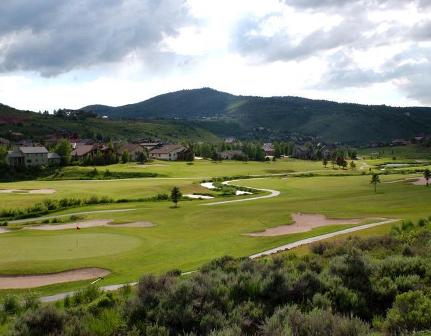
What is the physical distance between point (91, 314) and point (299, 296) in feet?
22.0

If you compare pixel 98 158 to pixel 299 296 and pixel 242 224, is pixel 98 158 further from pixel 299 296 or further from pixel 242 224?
pixel 299 296

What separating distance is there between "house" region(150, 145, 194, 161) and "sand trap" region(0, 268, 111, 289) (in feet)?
465

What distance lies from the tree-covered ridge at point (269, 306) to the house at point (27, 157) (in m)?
123

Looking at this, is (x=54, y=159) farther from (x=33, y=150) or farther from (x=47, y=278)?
(x=47, y=278)

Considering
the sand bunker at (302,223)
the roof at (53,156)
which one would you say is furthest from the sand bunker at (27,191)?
the roof at (53,156)

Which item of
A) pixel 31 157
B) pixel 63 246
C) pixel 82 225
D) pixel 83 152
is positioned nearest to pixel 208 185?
pixel 82 225

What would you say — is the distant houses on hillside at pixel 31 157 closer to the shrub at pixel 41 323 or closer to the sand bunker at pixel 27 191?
the sand bunker at pixel 27 191

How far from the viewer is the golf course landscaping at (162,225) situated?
32500mm

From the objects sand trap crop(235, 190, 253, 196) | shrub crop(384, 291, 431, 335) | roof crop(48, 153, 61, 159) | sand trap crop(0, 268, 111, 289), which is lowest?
sand trap crop(235, 190, 253, 196)

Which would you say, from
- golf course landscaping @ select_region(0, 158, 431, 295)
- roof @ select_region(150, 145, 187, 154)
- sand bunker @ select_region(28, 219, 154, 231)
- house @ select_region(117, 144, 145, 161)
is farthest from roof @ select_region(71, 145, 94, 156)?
sand bunker @ select_region(28, 219, 154, 231)

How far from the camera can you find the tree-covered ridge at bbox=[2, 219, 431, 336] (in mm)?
11784

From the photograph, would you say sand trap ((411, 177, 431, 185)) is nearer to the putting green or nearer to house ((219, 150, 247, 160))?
the putting green

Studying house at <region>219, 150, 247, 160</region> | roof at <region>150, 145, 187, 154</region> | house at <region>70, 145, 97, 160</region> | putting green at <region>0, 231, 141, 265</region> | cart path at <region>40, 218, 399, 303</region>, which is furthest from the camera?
house at <region>219, 150, 247, 160</region>

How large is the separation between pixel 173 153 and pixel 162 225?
12650 centimetres
